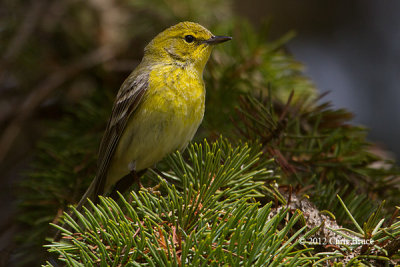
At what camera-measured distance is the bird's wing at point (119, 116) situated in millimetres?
2895

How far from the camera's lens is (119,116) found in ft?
10.0

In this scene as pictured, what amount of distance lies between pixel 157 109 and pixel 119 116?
0.42 metres

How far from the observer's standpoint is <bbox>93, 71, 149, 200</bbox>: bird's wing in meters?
2.89

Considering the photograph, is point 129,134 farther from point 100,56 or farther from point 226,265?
point 226,265

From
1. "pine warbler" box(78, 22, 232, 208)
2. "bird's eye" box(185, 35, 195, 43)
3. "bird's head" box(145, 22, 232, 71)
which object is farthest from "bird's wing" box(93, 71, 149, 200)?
"bird's eye" box(185, 35, 195, 43)

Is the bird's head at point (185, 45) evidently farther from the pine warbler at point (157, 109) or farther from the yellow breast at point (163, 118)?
the yellow breast at point (163, 118)

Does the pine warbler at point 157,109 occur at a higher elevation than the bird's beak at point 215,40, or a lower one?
lower

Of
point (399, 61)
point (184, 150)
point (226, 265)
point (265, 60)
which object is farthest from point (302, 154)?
point (399, 61)

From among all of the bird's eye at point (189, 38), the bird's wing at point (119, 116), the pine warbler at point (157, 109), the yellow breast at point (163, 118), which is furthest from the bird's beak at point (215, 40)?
the bird's wing at point (119, 116)

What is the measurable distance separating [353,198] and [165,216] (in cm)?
108

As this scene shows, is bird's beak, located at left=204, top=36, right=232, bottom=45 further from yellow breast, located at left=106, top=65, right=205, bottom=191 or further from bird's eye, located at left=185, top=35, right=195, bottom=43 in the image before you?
yellow breast, located at left=106, top=65, right=205, bottom=191

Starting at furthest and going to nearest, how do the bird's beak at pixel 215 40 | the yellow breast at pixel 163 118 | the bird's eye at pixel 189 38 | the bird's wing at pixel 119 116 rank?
the bird's eye at pixel 189 38, the bird's beak at pixel 215 40, the bird's wing at pixel 119 116, the yellow breast at pixel 163 118

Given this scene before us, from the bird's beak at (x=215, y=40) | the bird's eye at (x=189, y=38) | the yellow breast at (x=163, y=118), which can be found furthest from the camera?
the bird's eye at (x=189, y=38)

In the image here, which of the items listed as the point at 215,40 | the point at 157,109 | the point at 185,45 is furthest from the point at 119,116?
the point at 215,40
